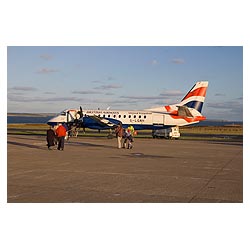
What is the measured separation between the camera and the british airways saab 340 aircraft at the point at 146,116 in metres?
38.5

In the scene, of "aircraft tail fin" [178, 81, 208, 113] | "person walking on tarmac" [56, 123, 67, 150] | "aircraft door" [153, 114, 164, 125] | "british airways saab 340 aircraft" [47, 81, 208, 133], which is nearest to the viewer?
"person walking on tarmac" [56, 123, 67, 150]

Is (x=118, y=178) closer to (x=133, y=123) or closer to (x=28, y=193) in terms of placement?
(x=28, y=193)

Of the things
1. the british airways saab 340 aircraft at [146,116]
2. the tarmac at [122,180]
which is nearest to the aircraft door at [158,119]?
the british airways saab 340 aircraft at [146,116]

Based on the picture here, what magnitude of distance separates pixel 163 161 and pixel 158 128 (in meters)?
23.0

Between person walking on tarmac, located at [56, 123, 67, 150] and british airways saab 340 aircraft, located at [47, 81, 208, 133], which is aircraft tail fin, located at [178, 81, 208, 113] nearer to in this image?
british airways saab 340 aircraft, located at [47, 81, 208, 133]

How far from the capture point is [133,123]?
130 feet

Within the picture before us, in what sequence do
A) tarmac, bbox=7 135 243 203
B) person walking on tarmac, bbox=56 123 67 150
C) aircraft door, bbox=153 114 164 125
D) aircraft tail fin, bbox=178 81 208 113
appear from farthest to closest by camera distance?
aircraft door, bbox=153 114 164 125, aircraft tail fin, bbox=178 81 208 113, person walking on tarmac, bbox=56 123 67 150, tarmac, bbox=7 135 243 203

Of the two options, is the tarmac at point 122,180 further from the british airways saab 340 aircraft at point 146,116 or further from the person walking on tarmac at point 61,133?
the british airways saab 340 aircraft at point 146,116

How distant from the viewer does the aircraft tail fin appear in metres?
38.9

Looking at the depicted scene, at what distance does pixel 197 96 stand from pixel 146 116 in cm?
608

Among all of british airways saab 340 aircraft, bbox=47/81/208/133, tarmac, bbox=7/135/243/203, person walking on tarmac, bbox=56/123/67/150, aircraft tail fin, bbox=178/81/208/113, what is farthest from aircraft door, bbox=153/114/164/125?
tarmac, bbox=7/135/243/203

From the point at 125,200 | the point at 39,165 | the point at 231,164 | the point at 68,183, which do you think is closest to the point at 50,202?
the point at 125,200

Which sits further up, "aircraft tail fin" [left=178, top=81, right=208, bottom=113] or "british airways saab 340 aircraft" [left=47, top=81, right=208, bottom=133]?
"aircraft tail fin" [left=178, top=81, right=208, bottom=113]

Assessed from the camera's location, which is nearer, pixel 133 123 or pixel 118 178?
pixel 118 178
